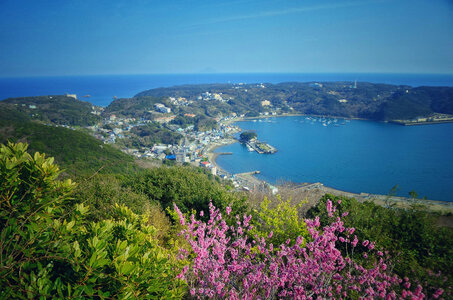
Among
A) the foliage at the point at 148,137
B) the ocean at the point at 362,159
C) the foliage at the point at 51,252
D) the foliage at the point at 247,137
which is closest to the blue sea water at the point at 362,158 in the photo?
the ocean at the point at 362,159

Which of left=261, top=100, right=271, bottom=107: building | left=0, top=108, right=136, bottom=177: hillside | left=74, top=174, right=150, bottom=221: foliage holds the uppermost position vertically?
left=261, top=100, right=271, bottom=107: building

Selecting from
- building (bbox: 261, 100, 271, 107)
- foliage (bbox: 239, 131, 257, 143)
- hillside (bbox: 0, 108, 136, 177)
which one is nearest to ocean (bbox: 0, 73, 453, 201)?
foliage (bbox: 239, 131, 257, 143)

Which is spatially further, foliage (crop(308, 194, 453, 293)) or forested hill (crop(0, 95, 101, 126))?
forested hill (crop(0, 95, 101, 126))

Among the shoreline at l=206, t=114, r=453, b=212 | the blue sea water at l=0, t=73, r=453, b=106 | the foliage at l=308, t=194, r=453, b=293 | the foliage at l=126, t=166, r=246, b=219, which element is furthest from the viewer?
the blue sea water at l=0, t=73, r=453, b=106

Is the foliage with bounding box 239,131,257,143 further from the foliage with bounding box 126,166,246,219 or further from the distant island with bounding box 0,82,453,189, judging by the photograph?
the foliage with bounding box 126,166,246,219

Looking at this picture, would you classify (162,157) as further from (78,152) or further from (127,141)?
(78,152)

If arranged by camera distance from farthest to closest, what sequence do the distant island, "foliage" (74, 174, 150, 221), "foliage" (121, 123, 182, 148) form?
"foliage" (121, 123, 182, 148) < the distant island < "foliage" (74, 174, 150, 221)

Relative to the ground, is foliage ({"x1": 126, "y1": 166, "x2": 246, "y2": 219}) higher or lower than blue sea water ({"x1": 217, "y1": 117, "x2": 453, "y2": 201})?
higher

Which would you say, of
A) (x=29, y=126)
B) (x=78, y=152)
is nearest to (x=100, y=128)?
(x=29, y=126)
